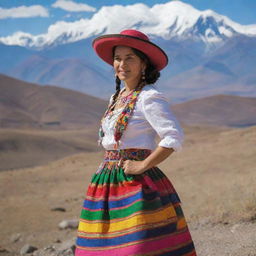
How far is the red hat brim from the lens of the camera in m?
2.80

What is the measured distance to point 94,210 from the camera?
275 cm

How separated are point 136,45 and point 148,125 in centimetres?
45

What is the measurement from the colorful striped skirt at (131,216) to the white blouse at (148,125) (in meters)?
0.06

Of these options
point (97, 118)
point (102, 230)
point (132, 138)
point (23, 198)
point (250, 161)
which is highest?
point (132, 138)

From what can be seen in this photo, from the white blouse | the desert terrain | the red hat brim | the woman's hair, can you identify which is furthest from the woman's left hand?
the desert terrain

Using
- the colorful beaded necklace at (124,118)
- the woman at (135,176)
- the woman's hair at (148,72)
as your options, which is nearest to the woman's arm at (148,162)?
the woman at (135,176)

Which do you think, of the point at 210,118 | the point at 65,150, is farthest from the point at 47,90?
the point at 65,150

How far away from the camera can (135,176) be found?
273 centimetres

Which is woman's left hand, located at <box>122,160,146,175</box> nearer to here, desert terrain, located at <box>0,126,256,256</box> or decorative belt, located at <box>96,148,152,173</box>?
decorative belt, located at <box>96,148,152,173</box>

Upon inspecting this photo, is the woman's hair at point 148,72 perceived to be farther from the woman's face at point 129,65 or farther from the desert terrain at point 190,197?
the desert terrain at point 190,197

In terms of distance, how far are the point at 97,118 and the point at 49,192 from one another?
69.3m

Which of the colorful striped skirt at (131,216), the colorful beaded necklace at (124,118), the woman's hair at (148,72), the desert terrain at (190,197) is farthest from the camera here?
the desert terrain at (190,197)

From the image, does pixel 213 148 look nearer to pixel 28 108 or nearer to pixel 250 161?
pixel 250 161

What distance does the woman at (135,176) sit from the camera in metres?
2.62
